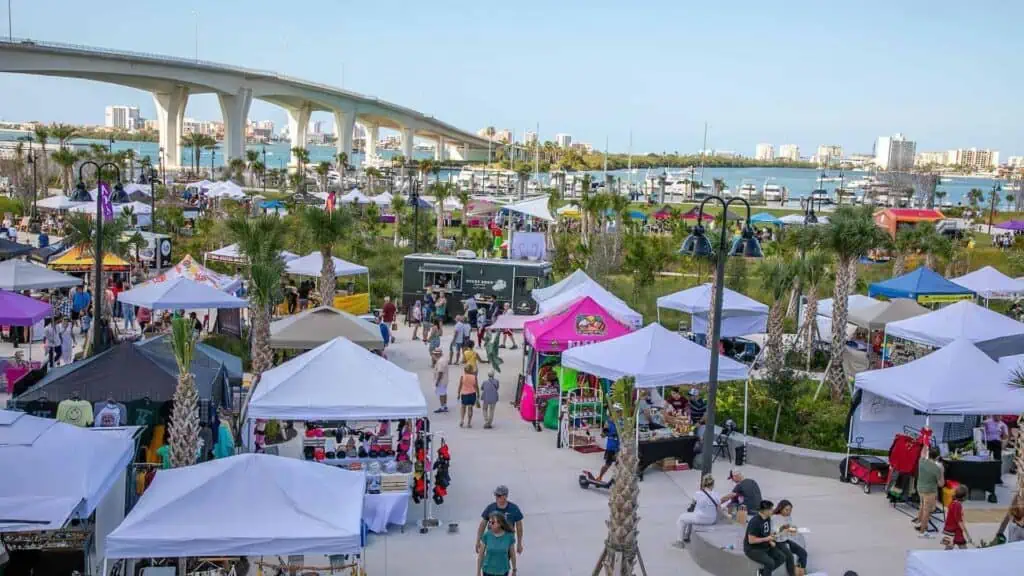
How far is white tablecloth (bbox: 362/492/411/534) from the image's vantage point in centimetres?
1092

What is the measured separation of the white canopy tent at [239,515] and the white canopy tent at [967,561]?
4.52 meters

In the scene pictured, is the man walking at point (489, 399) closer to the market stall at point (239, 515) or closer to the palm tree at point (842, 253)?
the palm tree at point (842, 253)

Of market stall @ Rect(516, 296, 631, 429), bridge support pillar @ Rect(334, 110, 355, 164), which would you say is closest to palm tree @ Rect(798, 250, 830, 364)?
market stall @ Rect(516, 296, 631, 429)

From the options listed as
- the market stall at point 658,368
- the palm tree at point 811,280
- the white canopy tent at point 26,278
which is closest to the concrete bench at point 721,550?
the market stall at point 658,368

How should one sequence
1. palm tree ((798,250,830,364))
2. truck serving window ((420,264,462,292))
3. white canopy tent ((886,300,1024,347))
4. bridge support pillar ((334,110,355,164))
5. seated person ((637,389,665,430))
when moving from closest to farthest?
seated person ((637,389,665,430)), white canopy tent ((886,300,1024,347)), palm tree ((798,250,830,364)), truck serving window ((420,264,462,292)), bridge support pillar ((334,110,355,164))

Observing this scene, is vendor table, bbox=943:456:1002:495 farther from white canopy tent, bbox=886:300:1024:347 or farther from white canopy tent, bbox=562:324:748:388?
white canopy tent, bbox=886:300:1024:347

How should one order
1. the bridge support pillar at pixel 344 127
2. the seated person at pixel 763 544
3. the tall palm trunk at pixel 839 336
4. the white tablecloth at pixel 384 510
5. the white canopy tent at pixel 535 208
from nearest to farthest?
the seated person at pixel 763 544, the white tablecloth at pixel 384 510, the tall palm trunk at pixel 839 336, the white canopy tent at pixel 535 208, the bridge support pillar at pixel 344 127

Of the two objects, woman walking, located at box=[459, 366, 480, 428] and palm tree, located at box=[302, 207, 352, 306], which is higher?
palm tree, located at box=[302, 207, 352, 306]

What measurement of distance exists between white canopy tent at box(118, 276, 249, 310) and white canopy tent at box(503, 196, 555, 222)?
1956 cm

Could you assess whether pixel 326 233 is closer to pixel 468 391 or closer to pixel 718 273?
pixel 468 391

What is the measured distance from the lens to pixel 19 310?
54.9 ft

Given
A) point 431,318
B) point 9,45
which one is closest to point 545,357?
point 431,318

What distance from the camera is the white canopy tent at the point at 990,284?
26297 millimetres

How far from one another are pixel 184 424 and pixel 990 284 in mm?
24047
